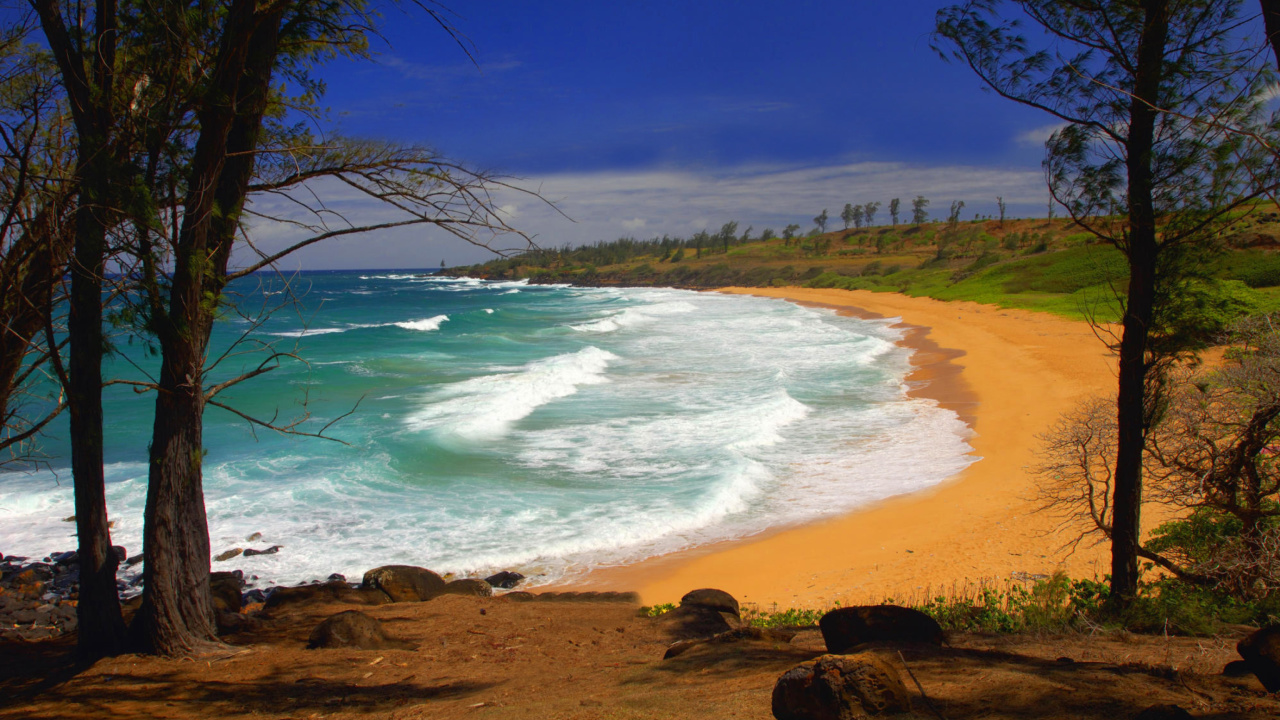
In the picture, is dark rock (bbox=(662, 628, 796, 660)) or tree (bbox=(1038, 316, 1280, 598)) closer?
tree (bbox=(1038, 316, 1280, 598))

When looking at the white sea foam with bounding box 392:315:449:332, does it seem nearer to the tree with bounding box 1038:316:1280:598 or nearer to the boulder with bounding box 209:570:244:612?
the boulder with bounding box 209:570:244:612

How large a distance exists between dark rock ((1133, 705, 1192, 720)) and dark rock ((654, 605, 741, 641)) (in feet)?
12.5

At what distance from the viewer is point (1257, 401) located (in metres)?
5.29

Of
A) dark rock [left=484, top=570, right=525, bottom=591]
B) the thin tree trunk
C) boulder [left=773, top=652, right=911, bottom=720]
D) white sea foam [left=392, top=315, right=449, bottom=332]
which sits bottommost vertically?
dark rock [left=484, top=570, right=525, bottom=591]

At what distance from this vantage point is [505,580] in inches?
344

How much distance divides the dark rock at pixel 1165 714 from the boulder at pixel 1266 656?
1.09 m

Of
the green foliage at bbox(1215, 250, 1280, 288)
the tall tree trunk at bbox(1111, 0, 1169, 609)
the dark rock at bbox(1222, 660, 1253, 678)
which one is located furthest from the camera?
the green foliage at bbox(1215, 250, 1280, 288)

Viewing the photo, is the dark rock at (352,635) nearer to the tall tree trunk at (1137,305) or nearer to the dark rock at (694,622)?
the dark rock at (694,622)

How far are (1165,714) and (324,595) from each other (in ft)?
24.7

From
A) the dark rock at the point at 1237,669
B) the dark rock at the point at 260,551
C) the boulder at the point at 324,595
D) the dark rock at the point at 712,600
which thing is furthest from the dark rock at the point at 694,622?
the dark rock at the point at 260,551

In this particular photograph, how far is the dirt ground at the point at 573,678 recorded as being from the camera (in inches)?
138

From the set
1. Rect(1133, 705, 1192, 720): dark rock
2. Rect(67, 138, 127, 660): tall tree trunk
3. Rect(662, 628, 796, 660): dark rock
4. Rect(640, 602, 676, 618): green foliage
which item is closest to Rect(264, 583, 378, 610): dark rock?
Rect(67, 138, 127, 660): tall tree trunk

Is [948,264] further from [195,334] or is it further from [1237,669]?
[195,334]

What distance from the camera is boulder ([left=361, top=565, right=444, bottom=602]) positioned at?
25.8 ft
